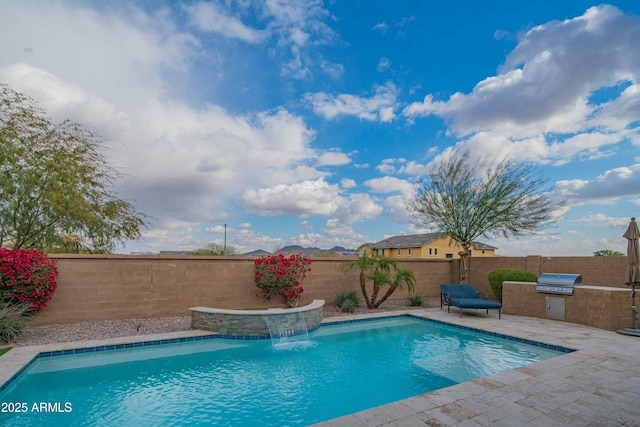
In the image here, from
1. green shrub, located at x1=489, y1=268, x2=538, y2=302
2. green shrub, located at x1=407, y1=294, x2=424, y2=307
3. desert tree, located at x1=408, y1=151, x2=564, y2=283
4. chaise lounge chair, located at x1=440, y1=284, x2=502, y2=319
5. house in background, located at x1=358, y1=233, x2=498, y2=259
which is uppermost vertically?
desert tree, located at x1=408, y1=151, x2=564, y2=283

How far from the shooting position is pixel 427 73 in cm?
1128

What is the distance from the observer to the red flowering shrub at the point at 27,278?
21.5 feet

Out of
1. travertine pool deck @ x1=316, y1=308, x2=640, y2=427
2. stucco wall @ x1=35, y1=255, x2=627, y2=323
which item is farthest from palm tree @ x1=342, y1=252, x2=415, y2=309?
travertine pool deck @ x1=316, y1=308, x2=640, y2=427

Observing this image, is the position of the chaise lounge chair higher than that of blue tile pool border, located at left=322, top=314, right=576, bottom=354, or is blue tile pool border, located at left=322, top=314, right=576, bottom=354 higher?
the chaise lounge chair

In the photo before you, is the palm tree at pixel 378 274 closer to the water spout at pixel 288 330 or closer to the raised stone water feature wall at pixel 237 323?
the water spout at pixel 288 330

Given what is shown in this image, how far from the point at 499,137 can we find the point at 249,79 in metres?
9.42

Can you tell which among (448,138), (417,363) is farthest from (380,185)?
(417,363)

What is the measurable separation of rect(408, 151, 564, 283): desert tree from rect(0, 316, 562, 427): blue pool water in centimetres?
637

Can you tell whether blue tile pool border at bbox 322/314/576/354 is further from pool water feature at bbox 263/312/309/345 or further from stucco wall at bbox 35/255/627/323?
stucco wall at bbox 35/255/627/323

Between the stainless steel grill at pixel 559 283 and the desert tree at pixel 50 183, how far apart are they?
45.9 ft

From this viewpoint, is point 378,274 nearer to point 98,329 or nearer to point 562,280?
point 562,280

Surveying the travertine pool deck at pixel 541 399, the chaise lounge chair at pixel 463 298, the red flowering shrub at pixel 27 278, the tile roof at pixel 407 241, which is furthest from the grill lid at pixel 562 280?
the tile roof at pixel 407 241

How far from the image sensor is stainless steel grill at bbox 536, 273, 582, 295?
27.5 ft

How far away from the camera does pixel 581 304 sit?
8180 millimetres
